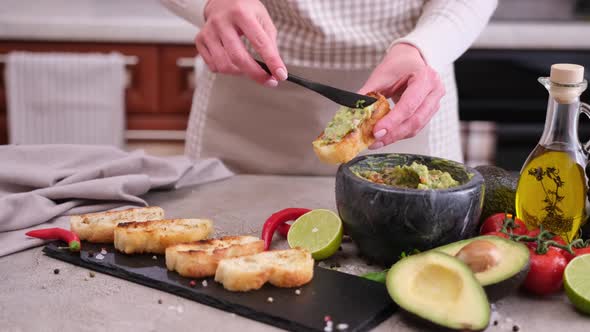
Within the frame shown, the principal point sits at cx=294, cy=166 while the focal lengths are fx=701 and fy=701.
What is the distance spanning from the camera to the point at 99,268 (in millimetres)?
1180

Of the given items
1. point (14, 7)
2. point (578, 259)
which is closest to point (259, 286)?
point (578, 259)

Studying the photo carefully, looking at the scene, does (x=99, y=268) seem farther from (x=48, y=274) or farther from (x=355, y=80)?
(x=355, y=80)

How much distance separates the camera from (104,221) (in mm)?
1300

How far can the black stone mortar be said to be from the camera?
1.16m

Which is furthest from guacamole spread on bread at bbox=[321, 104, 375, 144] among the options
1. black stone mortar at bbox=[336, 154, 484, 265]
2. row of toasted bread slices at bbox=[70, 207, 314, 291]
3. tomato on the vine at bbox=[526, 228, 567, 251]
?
tomato on the vine at bbox=[526, 228, 567, 251]

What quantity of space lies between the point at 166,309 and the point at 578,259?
636 mm

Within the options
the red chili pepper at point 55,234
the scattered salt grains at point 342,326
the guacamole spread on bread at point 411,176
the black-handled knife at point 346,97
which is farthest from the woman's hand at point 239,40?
the scattered salt grains at point 342,326

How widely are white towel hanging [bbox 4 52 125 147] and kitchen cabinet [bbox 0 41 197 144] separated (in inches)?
3.7

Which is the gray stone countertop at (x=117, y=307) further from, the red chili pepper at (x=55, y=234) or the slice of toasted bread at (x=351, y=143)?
the slice of toasted bread at (x=351, y=143)

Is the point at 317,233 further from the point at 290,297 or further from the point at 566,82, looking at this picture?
the point at 566,82

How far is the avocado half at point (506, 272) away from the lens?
1.02 metres

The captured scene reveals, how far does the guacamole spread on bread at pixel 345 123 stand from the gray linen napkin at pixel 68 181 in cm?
45

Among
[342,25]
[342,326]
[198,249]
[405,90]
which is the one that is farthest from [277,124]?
[342,326]

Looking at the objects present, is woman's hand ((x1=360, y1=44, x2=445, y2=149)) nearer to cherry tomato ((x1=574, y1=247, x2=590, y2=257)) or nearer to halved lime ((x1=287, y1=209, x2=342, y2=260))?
halved lime ((x1=287, y1=209, x2=342, y2=260))
